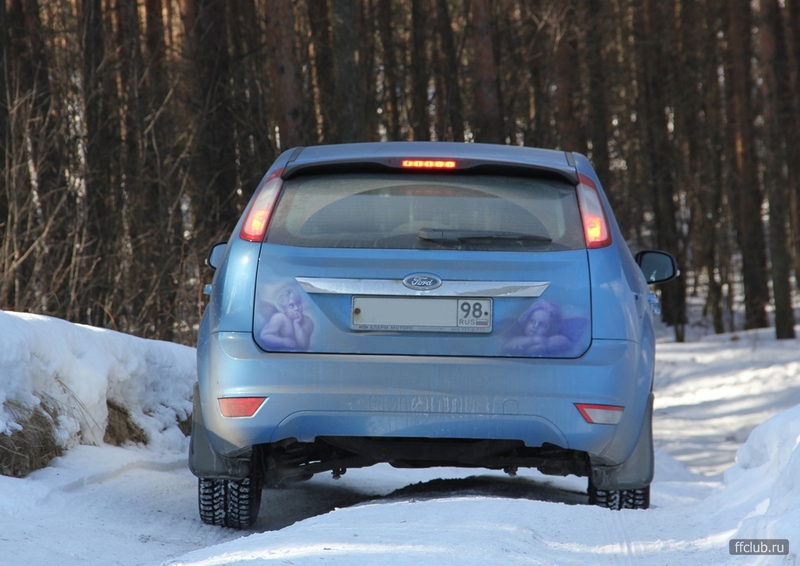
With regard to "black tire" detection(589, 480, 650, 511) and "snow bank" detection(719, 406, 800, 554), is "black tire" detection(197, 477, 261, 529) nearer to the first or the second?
"black tire" detection(589, 480, 650, 511)

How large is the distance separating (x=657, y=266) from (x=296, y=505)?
7.64 feet

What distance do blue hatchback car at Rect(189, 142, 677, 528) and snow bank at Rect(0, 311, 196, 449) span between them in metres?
1.39

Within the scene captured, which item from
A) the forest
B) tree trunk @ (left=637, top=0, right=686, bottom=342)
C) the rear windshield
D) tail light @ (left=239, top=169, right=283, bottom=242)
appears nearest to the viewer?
the rear windshield

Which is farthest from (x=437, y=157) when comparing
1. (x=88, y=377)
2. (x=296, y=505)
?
(x=88, y=377)

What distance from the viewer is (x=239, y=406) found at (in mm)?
3912

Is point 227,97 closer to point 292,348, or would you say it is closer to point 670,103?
point 292,348

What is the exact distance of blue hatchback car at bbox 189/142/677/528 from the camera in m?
3.80

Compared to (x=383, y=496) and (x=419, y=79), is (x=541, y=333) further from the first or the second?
(x=419, y=79)

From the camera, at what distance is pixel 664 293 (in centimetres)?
2781

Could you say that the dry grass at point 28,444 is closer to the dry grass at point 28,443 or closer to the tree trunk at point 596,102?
the dry grass at point 28,443

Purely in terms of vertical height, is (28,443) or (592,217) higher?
(592,217)

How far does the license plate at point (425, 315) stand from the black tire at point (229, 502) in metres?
1.03

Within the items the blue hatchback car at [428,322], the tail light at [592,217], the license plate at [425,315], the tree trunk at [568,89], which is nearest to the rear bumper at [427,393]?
the blue hatchback car at [428,322]

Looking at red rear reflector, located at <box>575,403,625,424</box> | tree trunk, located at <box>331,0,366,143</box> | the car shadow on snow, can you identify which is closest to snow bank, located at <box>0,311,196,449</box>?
the car shadow on snow
